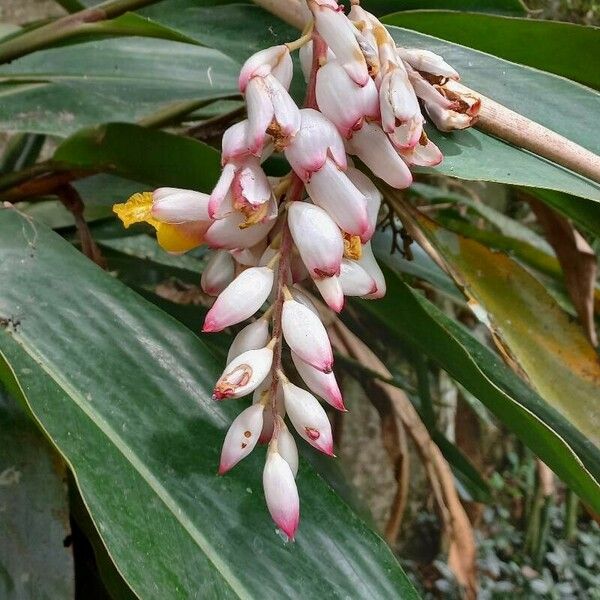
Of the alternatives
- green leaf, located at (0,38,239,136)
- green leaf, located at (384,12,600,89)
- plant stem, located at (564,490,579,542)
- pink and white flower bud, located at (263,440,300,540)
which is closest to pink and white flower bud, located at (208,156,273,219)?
pink and white flower bud, located at (263,440,300,540)

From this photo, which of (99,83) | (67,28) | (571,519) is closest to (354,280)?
(67,28)

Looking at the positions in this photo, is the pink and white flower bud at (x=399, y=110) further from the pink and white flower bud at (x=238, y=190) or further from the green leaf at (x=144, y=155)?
the green leaf at (x=144, y=155)

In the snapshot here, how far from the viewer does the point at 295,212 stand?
289 mm

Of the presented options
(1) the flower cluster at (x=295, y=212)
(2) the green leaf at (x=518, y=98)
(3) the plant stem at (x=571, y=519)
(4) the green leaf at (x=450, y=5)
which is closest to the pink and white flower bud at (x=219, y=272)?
(1) the flower cluster at (x=295, y=212)

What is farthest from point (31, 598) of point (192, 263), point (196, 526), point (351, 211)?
point (192, 263)

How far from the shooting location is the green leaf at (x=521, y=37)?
420 millimetres

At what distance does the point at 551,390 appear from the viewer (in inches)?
19.4

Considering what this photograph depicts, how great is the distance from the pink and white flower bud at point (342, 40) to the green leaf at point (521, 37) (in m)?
0.16

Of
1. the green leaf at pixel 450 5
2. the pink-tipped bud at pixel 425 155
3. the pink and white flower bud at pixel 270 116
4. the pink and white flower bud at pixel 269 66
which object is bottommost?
the pink-tipped bud at pixel 425 155

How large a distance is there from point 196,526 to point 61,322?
5.1 inches

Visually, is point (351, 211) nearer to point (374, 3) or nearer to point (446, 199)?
point (374, 3)

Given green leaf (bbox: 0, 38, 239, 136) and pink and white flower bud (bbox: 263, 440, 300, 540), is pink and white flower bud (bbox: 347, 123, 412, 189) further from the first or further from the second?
green leaf (bbox: 0, 38, 239, 136)

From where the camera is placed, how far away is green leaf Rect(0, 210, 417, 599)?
0.99ft

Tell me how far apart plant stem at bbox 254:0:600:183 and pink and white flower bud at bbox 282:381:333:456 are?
0.17 metres
